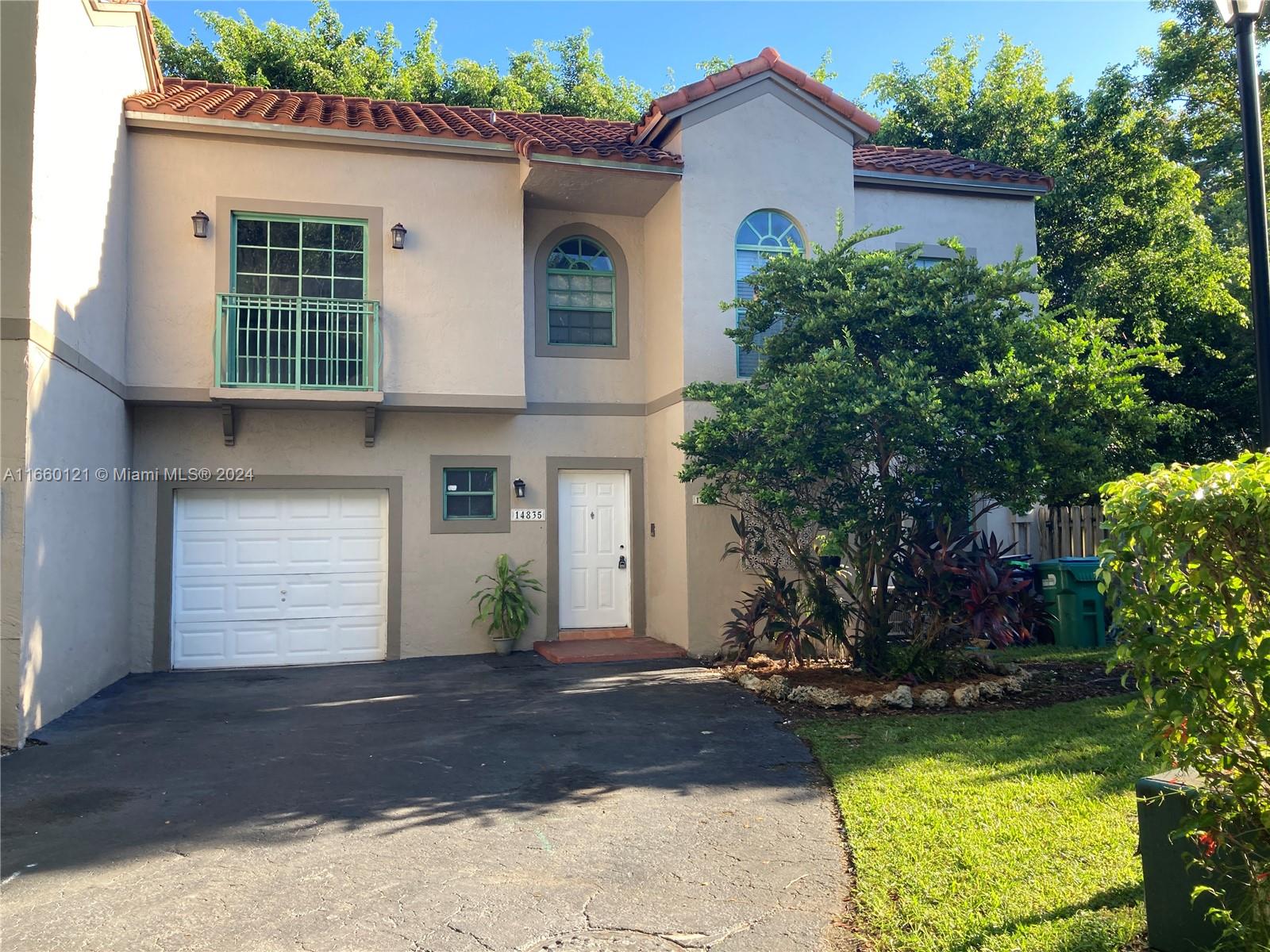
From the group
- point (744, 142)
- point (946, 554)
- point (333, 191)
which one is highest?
point (744, 142)

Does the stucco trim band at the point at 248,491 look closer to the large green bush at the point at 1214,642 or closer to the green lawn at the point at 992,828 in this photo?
the green lawn at the point at 992,828

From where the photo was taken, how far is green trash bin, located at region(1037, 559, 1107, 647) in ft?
36.1

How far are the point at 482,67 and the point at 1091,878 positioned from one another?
20544 mm

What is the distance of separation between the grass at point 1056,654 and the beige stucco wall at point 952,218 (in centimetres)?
555

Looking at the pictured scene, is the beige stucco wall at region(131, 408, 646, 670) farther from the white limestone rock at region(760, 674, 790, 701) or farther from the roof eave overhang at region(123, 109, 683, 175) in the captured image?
the white limestone rock at region(760, 674, 790, 701)

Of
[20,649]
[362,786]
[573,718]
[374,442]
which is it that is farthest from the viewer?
[374,442]

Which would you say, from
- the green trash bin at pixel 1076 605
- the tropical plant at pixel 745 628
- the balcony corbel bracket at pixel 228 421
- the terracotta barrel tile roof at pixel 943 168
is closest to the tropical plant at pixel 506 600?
the tropical plant at pixel 745 628

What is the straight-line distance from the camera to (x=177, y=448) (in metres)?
10.8

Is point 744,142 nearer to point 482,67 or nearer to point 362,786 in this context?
point 362,786

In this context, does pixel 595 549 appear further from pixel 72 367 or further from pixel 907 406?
pixel 72 367

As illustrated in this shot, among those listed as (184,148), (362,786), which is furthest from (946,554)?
(184,148)

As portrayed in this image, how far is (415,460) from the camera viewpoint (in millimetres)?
11539

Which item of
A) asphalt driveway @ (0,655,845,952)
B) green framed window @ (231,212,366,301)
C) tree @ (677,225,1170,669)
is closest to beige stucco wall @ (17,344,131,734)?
asphalt driveway @ (0,655,845,952)

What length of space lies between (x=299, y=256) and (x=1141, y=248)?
44.6 feet
